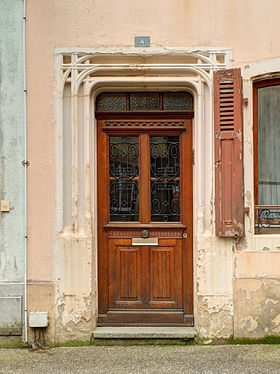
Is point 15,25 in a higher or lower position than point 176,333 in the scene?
higher

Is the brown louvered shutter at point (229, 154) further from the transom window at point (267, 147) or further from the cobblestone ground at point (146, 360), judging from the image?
the cobblestone ground at point (146, 360)

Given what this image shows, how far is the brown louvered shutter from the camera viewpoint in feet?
17.7

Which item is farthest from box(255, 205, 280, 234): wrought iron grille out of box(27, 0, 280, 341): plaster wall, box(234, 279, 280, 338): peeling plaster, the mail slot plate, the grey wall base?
the grey wall base

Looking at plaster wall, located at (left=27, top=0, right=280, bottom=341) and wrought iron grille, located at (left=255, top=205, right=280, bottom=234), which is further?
wrought iron grille, located at (left=255, top=205, right=280, bottom=234)

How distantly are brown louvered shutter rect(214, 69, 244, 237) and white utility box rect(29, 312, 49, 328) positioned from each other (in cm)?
231

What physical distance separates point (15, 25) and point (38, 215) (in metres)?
2.32

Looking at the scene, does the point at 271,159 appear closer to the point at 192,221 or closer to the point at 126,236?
the point at 192,221

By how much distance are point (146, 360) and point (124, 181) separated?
2.16 metres

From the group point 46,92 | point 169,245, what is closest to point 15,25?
point 46,92

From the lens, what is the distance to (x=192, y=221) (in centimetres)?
584

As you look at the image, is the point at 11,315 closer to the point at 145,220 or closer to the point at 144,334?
the point at 144,334

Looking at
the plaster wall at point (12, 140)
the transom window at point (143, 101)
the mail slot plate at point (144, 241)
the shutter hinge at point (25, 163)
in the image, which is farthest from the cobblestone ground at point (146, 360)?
the transom window at point (143, 101)

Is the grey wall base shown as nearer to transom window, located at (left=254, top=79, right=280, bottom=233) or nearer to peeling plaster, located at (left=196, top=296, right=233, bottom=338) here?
peeling plaster, located at (left=196, top=296, right=233, bottom=338)

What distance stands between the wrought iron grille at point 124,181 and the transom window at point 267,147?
4.96 feet
